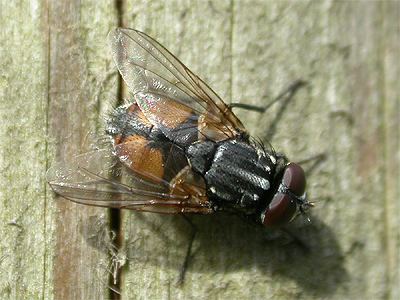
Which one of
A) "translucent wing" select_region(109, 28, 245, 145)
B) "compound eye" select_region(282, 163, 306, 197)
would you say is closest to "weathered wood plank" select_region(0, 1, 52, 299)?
"translucent wing" select_region(109, 28, 245, 145)

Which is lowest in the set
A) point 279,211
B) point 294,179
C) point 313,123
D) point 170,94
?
point 279,211

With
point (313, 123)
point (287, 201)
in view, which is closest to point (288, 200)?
point (287, 201)

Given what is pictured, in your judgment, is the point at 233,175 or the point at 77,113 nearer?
the point at 77,113

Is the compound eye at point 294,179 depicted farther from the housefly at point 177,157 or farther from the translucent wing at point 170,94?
the translucent wing at point 170,94

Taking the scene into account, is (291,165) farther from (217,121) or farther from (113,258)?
(113,258)

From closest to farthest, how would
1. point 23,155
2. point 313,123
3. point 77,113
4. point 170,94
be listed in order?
1. point 23,155
2. point 77,113
3. point 170,94
4. point 313,123

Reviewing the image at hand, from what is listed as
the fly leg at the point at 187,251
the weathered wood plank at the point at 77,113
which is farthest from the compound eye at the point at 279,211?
the weathered wood plank at the point at 77,113

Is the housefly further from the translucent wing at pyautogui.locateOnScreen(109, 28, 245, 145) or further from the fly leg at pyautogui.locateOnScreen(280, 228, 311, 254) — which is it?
the fly leg at pyautogui.locateOnScreen(280, 228, 311, 254)

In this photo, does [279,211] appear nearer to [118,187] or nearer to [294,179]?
[294,179]
